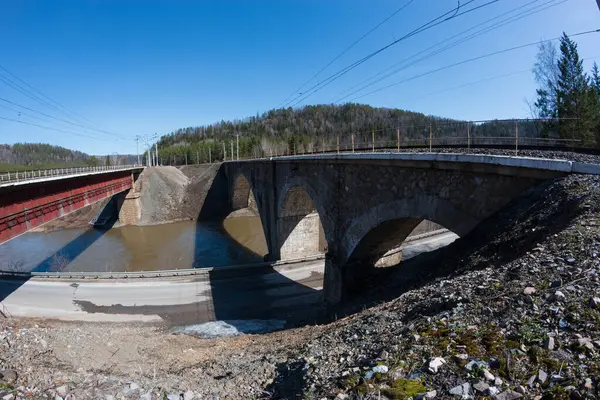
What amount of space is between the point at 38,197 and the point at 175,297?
1088cm

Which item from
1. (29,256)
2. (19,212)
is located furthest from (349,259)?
(29,256)

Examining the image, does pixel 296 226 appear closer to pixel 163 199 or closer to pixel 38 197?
pixel 38 197

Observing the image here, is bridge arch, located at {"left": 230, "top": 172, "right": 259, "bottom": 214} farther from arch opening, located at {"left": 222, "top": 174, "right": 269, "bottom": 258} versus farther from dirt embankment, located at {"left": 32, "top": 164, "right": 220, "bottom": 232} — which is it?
dirt embankment, located at {"left": 32, "top": 164, "right": 220, "bottom": 232}

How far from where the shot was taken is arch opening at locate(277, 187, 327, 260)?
2634cm

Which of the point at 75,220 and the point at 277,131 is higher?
the point at 277,131

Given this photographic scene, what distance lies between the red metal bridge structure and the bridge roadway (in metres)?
4.29

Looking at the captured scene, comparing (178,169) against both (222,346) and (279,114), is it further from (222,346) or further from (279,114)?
(279,114)

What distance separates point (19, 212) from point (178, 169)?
4930 centimetres

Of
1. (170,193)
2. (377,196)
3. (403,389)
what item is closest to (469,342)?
(403,389)

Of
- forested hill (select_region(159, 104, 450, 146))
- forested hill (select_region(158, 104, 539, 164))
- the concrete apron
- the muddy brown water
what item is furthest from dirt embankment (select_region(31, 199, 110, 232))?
forested hill (select_region(159, 104, 450, 146))

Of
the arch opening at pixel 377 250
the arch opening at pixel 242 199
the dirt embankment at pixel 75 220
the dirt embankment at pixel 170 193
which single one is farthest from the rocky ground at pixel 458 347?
the arch opening at pixel 242 199

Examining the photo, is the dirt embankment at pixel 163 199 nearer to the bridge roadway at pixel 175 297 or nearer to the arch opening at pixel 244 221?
the arch opening at pixel 244 221

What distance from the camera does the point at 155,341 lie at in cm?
1083

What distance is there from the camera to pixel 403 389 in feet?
10.7
